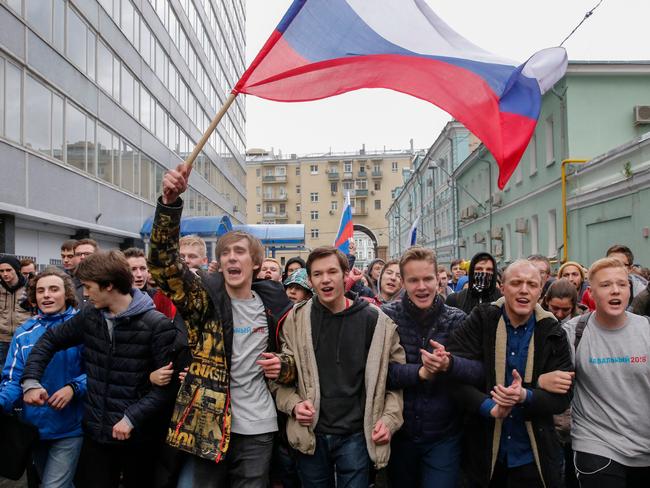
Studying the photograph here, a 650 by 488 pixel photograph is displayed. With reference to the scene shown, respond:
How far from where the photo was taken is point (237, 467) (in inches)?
136

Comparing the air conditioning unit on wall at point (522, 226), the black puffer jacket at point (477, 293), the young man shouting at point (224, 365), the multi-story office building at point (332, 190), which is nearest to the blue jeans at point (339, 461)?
the young man shouting at point (224, 365)

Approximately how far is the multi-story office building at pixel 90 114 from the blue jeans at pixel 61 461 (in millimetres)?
9851

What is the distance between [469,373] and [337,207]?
88.2 metres

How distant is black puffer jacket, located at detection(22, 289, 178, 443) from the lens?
3.67 m

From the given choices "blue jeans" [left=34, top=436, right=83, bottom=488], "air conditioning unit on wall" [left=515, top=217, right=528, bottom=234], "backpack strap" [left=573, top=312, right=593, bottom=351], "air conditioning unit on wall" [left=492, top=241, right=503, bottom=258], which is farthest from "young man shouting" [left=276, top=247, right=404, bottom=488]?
"air conditioning unit on wall" [left=492, top=241, right=503, bottom=258]

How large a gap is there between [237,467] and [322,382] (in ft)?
2.23

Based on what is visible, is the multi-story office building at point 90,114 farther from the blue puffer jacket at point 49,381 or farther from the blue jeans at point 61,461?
the blue jeans at point 61,461

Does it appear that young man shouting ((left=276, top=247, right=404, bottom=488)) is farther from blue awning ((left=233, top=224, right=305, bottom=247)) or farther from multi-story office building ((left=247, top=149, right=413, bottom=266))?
multi-story office building ((left=247, top=149, right=413, bottom=266))

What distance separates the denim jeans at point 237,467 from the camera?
11.2 feet

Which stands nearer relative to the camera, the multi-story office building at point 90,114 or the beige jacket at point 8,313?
the beige jacket at point 8,313

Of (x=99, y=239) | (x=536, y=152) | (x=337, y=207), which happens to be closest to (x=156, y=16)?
(x=99, y=239)

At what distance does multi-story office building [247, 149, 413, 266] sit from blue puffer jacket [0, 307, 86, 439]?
85.8 meters

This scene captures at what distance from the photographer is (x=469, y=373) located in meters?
3.56

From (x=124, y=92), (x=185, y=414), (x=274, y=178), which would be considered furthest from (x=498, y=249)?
(x=274, y=178)
